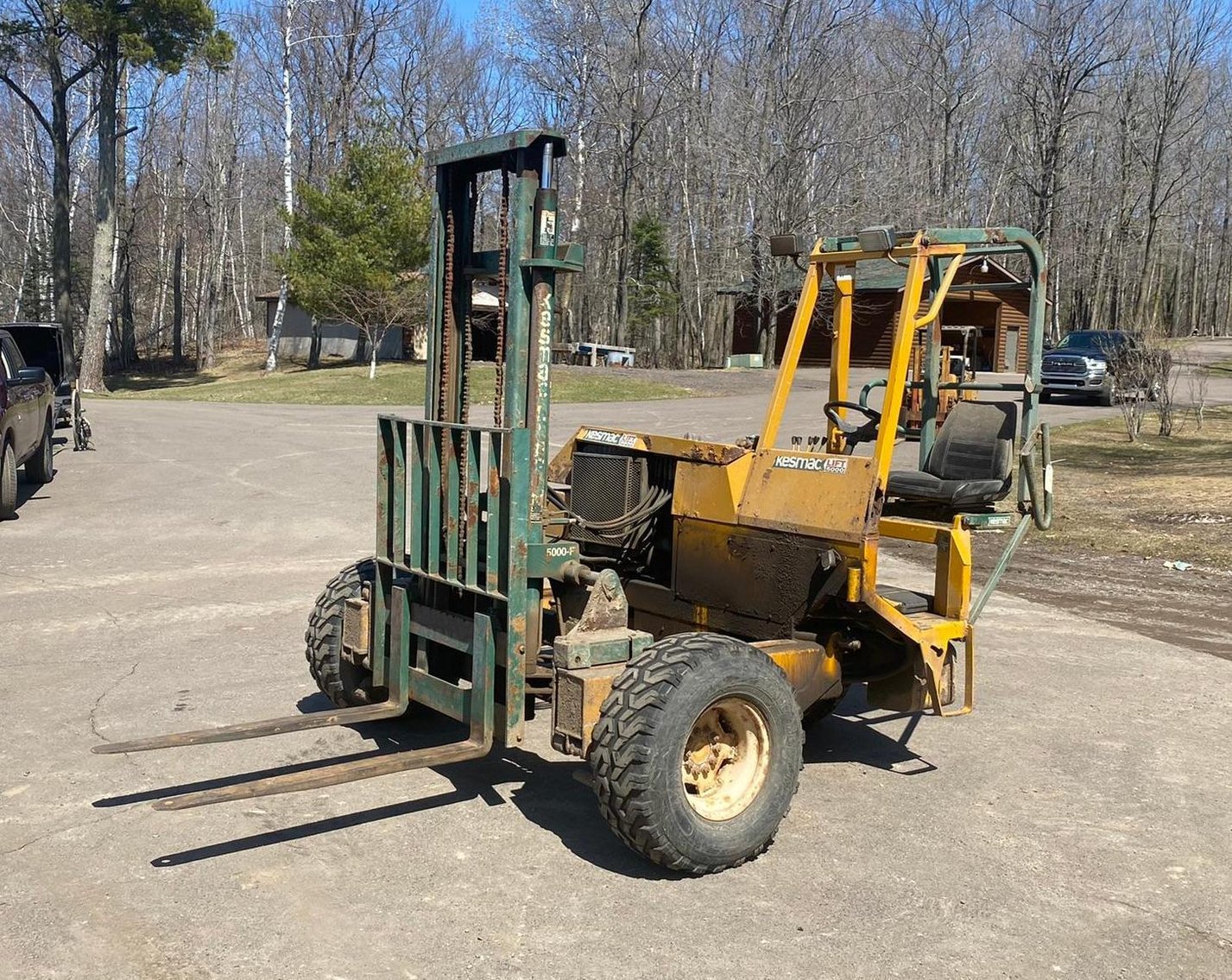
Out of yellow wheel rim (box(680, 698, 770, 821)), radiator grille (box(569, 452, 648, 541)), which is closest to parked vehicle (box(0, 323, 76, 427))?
radiator grille (box(569, 452, 648, 541))

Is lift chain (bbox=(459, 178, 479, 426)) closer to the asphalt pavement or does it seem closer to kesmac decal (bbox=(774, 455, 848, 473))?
kesmac decal (bbox=(774, 455, 848, 473))

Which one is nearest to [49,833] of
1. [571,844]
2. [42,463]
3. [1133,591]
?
[571,844]

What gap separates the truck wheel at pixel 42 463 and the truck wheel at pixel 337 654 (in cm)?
1073

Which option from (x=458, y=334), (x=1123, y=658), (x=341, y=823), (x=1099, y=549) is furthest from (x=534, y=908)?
(x=1099, y=549)

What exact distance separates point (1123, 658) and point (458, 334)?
5.30 m

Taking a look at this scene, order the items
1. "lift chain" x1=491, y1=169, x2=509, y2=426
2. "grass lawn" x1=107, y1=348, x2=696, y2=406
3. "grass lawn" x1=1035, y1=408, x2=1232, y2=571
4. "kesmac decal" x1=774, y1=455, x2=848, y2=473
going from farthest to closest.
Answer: "grass lawn" x1=107, y1=348, x2=696, y2=406 → "grass lawn" x1=1035, y1=408, x2=1232, y2=571 → "kesmac decal" x1=774, y1=455, x2=848, y2=473 → "lift chain" x1=491, y1=169, x2=509, y2=426

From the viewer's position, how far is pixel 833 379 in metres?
6.62

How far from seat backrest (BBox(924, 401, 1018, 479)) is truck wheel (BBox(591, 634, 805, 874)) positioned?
2.11m

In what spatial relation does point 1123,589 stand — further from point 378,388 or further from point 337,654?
point 378,388

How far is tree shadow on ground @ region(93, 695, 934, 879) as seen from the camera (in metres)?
4.65

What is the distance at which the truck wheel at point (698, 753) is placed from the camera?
430 cm

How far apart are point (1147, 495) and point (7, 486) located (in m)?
13.7

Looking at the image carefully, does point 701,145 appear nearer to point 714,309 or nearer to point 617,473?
point 714,309

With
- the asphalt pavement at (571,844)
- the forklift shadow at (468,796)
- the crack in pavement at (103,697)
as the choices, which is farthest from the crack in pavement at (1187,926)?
the crack in pavement at (103,697)
